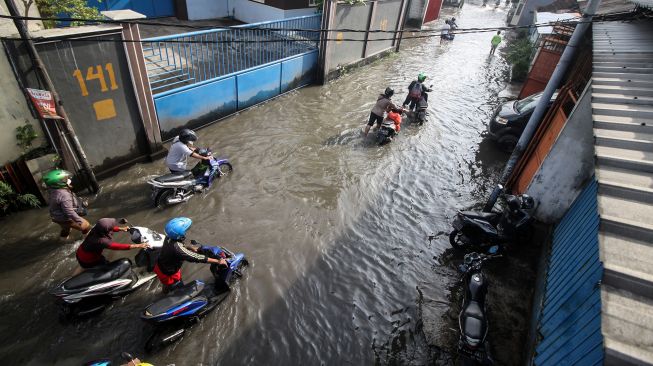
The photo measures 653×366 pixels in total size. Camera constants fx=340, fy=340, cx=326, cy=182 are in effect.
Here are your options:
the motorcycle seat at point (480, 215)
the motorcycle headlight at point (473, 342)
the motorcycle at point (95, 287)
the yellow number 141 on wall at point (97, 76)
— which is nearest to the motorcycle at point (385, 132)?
the motorcycle seat at point (480, 215)

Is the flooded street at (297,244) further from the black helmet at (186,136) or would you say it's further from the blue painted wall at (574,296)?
the blue painted wall at (574,296)

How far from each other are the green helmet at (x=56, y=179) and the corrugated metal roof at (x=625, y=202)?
6608 mm

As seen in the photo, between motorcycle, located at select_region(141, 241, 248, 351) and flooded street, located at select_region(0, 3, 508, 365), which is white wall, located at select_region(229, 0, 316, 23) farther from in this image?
motorcycle, located at select_region(141, 241, 248, 351)

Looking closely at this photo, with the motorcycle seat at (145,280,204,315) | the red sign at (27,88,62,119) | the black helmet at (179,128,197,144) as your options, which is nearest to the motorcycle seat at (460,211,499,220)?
the motorcycle seat at (145,280,204,315)

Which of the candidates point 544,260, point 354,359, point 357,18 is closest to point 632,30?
point 544,260

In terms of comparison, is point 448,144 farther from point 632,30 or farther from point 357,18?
point 357,18

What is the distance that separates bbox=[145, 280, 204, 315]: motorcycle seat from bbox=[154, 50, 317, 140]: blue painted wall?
5.29m

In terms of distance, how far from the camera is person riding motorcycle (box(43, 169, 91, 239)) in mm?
5148

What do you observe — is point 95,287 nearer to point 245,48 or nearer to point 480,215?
point 480,215

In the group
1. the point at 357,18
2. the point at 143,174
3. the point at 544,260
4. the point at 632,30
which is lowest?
the point at 143,174

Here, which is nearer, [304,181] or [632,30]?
[304,181]

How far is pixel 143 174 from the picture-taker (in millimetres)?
7645

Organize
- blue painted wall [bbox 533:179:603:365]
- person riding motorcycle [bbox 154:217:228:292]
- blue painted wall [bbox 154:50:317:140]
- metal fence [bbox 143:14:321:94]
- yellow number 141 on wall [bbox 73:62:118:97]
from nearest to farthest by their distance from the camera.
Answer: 1. blue painted wall [bbox 533:179:603:365]
2. person riding motorcycle [bbox 154:217:228:292]
3. yellow number 141 on wall [bbox 73:62:118:97]
4. blue painted wall [bbox 154:50:317:140]
5. metal fence [bbox 143:14:321:94]

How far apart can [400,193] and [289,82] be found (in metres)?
6.49
